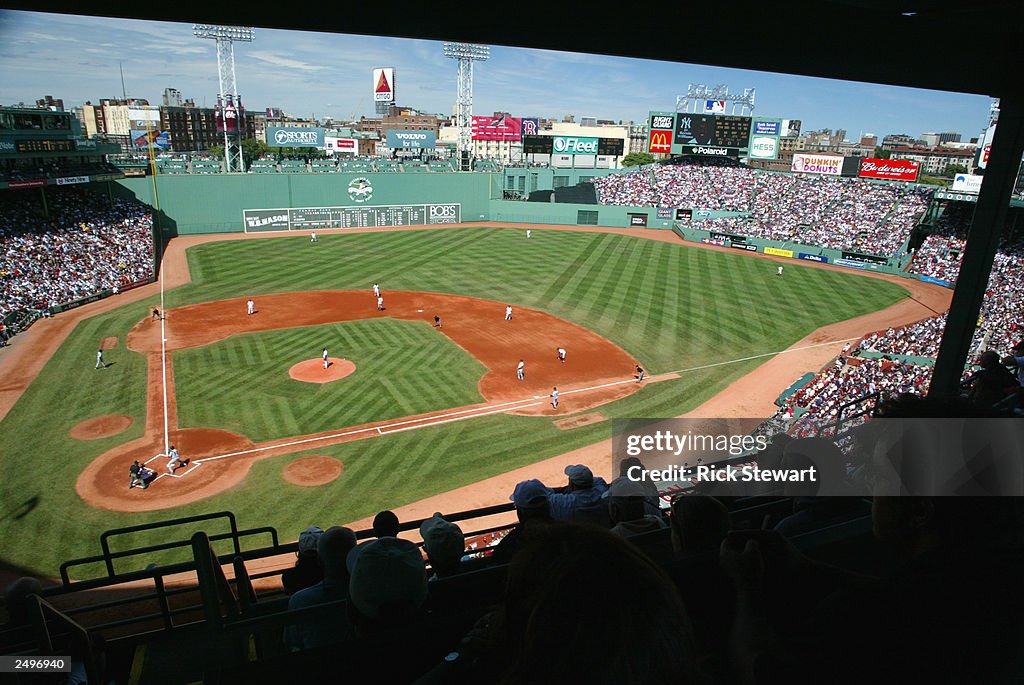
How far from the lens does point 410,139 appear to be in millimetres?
62906

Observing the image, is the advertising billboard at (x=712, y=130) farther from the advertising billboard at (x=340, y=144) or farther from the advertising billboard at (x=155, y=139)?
the advertising billboard at (x=155, y=139)

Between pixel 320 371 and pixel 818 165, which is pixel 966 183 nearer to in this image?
pixel 818 165

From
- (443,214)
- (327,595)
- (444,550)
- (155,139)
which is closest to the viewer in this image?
(327,595)

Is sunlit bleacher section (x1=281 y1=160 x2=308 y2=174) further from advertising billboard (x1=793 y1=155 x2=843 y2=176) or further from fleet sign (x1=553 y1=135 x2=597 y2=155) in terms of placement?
advertising billboard (x1=793 y1=155 x2=843 y2=176)

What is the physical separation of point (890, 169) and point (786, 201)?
865 cm

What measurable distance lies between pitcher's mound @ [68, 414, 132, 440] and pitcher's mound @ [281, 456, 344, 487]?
19.9 ft

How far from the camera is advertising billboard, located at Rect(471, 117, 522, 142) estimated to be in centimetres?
6197

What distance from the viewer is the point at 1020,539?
2053 mm

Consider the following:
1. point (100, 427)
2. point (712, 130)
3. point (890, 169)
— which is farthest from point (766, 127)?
point (100, 427)

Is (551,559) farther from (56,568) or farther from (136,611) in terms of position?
(56,568)

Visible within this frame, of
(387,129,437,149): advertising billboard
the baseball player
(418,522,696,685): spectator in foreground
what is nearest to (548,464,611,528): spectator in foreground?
(418,522,696,685): spectator in foreground

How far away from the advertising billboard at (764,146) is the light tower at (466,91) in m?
28.0

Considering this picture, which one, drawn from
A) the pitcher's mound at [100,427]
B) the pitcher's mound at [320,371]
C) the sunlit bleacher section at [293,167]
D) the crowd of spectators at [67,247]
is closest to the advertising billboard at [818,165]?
the sunlit bleacher section at [293,167]

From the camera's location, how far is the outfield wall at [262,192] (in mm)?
44938
